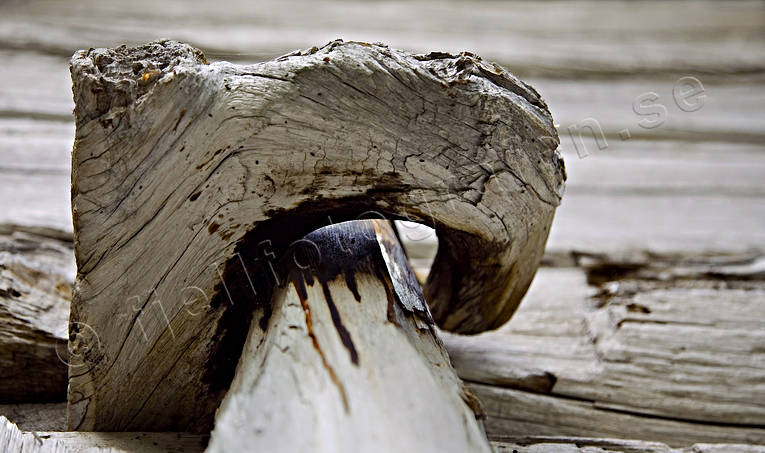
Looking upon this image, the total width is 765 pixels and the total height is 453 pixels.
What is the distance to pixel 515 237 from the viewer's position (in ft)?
2.98

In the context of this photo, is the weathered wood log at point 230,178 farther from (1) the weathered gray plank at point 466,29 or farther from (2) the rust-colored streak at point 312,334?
(1) the weathered gray plank at point 466,29

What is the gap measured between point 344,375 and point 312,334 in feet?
0.24

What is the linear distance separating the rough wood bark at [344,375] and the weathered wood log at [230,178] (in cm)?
7

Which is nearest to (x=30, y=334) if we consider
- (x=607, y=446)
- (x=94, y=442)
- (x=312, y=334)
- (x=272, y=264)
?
(x=94, y=442)

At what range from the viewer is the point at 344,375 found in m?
0.66

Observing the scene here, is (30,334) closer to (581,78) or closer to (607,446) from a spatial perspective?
(607,446)

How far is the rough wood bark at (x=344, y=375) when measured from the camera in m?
0.60

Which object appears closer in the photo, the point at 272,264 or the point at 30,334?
the point at 272,264

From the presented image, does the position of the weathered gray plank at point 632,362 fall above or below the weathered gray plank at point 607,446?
above

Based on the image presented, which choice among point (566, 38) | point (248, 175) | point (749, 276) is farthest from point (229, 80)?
point (566, 38)

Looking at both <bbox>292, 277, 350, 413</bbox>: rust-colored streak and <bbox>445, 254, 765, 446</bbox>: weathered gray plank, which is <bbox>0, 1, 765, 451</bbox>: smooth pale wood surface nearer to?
<bbox>445, 254, 765, 446</bbox>: weathered gray plank

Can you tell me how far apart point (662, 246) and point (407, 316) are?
0.99 m

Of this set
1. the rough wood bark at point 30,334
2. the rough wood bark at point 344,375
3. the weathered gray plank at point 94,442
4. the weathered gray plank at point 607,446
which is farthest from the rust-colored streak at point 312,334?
the rough wood bark at point 30,334

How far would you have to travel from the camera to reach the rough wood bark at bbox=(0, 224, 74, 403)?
1019 mm
